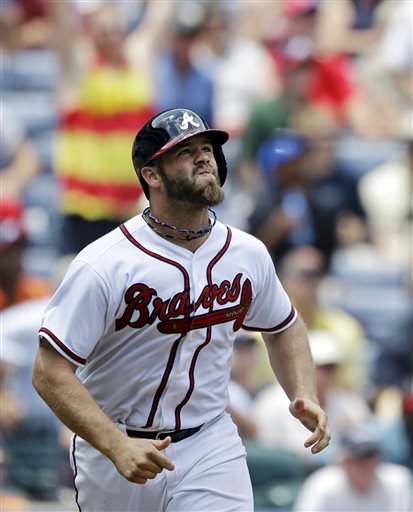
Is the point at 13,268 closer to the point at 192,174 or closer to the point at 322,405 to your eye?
the point at 322,405

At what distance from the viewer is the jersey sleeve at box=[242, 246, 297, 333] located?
157 inches

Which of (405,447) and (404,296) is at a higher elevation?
(404,296)

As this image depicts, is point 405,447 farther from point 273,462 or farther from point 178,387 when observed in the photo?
point 178,387

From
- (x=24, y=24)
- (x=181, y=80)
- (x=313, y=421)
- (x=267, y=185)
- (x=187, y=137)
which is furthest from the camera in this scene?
(x=24, y=24)

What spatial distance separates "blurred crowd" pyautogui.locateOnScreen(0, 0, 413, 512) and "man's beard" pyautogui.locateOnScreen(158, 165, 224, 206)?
3.10 metres

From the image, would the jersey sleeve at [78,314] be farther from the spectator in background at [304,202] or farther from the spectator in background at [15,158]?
the spectator in background at [15,158]

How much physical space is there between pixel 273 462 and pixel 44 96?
13.5ft

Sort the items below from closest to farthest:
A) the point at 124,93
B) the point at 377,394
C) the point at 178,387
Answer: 1. the point at 178,387
2. the point at 377,394
3. the point at 124,93

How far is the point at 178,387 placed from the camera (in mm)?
3799

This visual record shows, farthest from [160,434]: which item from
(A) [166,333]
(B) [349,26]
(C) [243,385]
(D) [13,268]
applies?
(B) [349,26]

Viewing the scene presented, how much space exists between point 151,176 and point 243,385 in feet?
11.5

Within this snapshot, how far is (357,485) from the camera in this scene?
6.57m

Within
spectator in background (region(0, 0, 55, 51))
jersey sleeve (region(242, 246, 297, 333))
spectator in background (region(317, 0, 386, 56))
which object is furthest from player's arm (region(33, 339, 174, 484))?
spectator in background (region(0, 0, 55, 51))

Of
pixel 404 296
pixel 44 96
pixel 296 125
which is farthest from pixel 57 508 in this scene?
pixel 44 96
